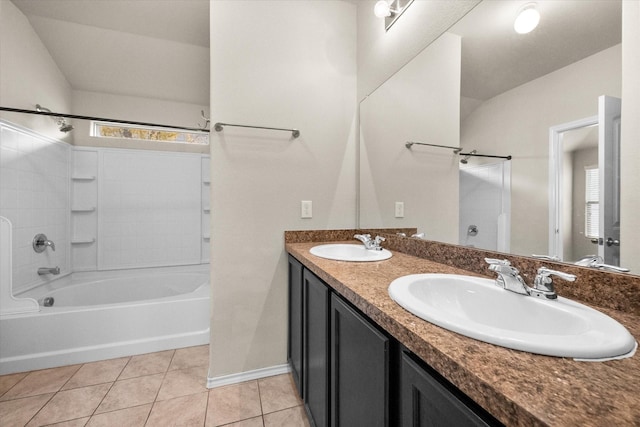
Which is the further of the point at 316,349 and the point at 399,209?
the point at 399,209

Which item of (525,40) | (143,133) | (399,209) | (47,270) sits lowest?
(47,270)

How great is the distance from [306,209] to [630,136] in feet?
4.71

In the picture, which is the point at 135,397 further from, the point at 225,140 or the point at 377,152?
the point at 377,152

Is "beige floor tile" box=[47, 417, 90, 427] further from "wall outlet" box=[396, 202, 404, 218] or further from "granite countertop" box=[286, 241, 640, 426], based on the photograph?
"wall outlet" box=[396, 202, 404, 218]

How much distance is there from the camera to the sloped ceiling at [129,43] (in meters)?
2.05

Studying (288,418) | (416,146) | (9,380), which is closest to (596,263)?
(416,146)

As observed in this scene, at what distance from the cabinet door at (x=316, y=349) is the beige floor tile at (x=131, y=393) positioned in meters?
0.97

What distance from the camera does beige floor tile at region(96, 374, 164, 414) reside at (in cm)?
145

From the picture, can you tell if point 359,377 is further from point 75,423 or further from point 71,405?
point 71,405

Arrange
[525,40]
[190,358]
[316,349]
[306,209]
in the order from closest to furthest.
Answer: [525,40] < [316,349] < [306,209] < [190,358]

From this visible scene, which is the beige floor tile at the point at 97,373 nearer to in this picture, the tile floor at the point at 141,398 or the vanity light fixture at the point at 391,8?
the tile floor at the point at 141,398

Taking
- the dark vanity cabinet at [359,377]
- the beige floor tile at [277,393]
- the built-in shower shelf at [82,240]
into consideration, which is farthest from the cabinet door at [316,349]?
the built-in shower shelf at [82,240]

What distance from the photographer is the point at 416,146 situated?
139cm

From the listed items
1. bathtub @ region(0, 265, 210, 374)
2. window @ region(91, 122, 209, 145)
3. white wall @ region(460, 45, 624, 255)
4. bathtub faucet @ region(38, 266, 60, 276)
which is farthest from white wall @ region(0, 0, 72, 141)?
white wall @ region(460, 45, 624, 255)
